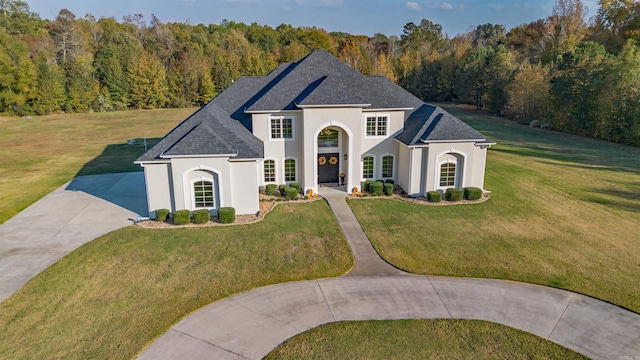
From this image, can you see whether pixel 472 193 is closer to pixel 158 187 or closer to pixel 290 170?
pixel 290 170

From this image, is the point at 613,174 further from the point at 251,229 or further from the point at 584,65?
the point at 251,229

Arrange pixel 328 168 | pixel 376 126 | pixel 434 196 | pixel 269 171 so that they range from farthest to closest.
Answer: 1. pixel 328 168
2. pixel 376 126
3. pixel 269 171
4. pixel 434 196

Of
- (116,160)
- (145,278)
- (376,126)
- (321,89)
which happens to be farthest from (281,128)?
(116,160)

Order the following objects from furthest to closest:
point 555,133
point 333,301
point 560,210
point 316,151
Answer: point 555,133 < point 316,151 < point 560,210 < point 333,301

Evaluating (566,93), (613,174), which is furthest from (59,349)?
(566,93)

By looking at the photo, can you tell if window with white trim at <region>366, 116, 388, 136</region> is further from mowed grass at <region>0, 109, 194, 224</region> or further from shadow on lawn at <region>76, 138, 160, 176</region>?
mowed grass at <region>0, 109, 194, 224</region>

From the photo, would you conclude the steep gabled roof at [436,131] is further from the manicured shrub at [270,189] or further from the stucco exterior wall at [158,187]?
the stucco exterior wall at [158,187]
